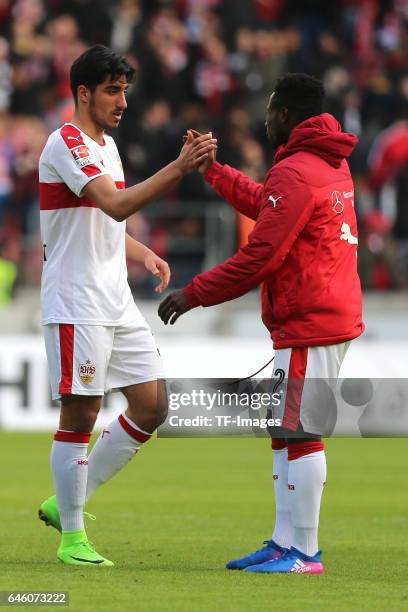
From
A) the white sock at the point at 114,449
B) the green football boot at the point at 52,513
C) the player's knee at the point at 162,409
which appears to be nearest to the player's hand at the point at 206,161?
the player's knee at the point at 162,409

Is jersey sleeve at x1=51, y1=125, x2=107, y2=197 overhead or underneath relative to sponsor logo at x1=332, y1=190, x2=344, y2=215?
overhead

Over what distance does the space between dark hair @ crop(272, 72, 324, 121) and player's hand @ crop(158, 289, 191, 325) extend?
963mm

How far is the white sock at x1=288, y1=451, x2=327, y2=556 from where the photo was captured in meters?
6.06

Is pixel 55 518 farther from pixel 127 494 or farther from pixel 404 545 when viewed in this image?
pixel 127 494

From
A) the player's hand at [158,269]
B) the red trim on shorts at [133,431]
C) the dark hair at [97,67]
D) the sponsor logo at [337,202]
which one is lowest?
the red trim on shorts at [133,431]

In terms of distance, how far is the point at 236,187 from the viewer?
264 inches

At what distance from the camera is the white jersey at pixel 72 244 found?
255 inches

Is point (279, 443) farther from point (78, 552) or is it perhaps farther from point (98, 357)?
point (78, 552)

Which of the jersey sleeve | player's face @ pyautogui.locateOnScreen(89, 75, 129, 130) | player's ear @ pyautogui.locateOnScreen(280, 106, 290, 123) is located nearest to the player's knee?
the jersey sleeve

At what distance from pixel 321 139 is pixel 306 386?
1058 mm

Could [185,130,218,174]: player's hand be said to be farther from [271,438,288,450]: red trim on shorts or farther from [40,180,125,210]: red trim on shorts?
[271,438,288,450]: red trim on shorts

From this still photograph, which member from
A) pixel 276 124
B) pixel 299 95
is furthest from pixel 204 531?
pixel 299 95

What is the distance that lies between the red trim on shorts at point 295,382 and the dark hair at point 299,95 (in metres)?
1.03

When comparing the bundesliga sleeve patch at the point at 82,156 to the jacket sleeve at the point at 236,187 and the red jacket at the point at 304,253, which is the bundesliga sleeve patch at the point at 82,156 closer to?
the jacket sleeve at the point at 236,187
